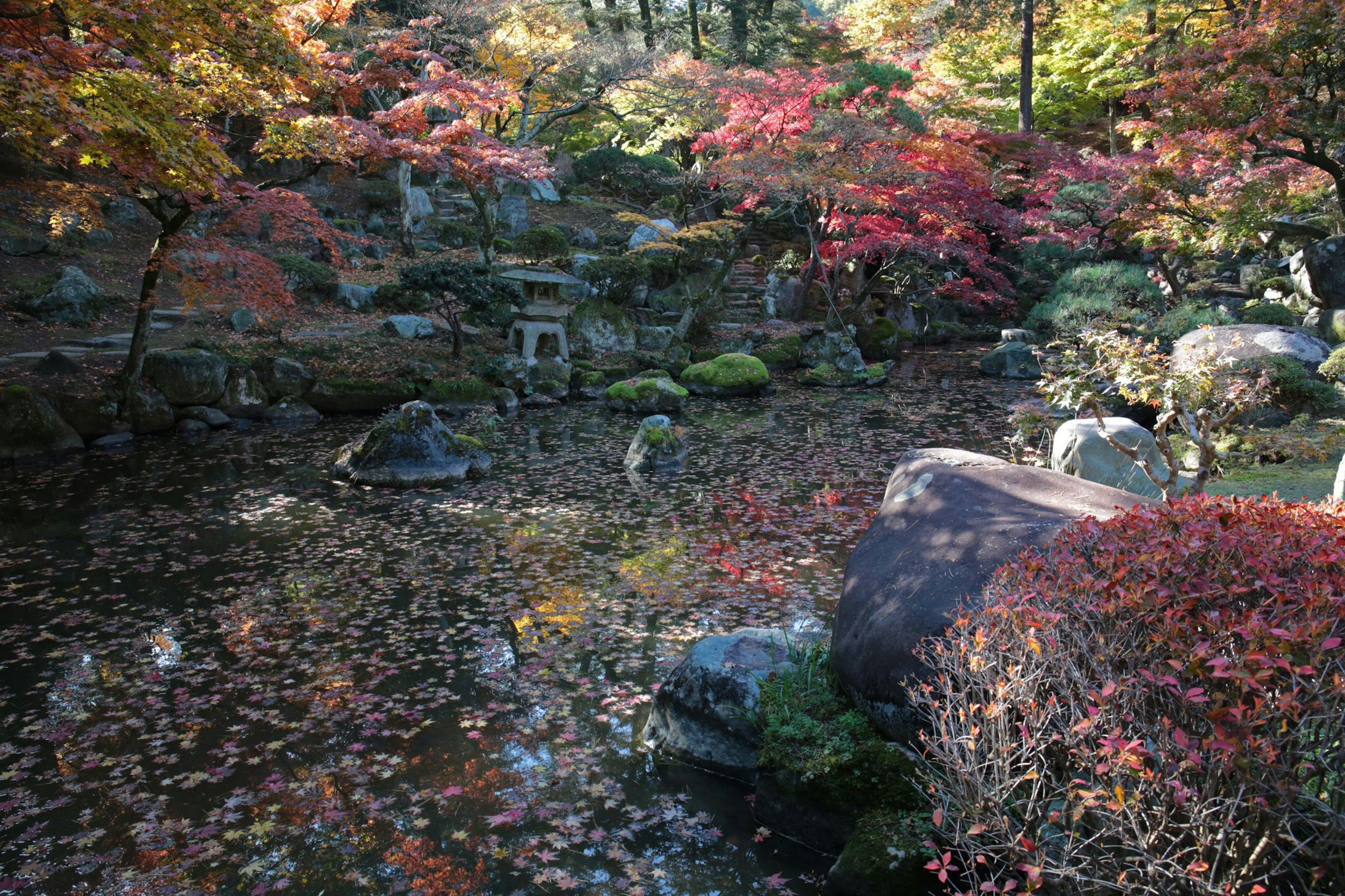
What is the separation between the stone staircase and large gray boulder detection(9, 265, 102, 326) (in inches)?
563

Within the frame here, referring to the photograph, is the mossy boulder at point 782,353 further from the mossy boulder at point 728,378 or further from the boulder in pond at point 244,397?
the boulder in pond at point 244,397

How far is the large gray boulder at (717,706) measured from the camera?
175 inches

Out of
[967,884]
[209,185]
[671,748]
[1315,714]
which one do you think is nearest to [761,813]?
[671,748]

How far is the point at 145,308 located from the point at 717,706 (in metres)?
11.9

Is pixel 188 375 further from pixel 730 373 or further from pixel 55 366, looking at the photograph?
pixel 730 373

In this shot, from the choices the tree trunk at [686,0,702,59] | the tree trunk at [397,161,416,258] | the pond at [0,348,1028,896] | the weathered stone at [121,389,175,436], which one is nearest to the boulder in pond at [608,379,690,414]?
the pond at [0,348,1028,896]

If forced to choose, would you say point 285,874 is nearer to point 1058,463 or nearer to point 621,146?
point 1058,463

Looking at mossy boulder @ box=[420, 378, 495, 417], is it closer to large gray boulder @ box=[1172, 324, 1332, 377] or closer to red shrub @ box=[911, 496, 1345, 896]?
large gray boulder @ box=[1172, 324, 1332, 377]

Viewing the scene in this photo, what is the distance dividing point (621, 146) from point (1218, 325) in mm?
20145

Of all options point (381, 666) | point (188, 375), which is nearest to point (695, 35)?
point (188, 375)

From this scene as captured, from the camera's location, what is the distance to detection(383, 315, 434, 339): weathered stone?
17.1 meters

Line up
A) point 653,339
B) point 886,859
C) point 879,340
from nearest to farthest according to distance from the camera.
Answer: point 886,859
point 653,339
point 879,340

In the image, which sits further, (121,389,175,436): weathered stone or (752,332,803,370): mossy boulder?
(752,332,803,370): mossy boulder

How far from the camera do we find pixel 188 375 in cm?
1329
